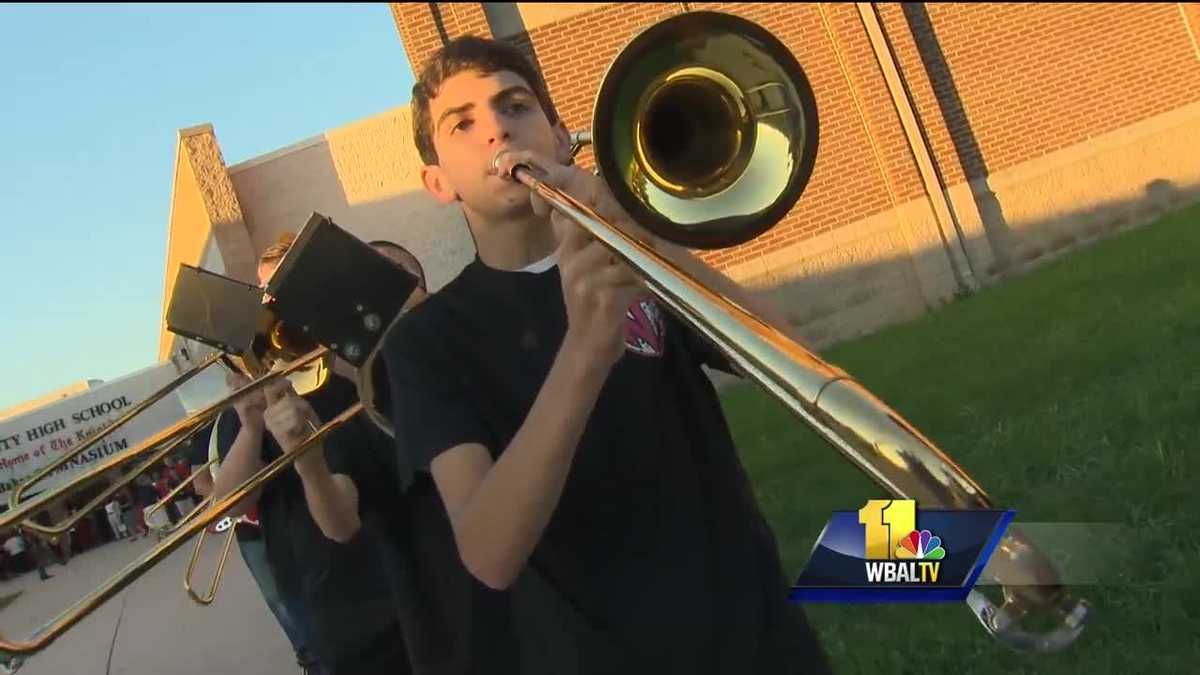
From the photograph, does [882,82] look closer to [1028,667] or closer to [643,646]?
[1028,667]

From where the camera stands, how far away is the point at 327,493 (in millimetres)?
2801

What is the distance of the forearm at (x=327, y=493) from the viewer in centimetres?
279

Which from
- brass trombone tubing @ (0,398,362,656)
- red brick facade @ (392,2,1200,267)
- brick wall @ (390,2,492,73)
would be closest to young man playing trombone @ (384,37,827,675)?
brass trombone tubing @ (0,398,362,656)

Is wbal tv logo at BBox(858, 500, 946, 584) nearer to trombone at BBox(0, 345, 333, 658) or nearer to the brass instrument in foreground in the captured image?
the brass instrument in foreground

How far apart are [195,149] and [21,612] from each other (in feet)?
16.2

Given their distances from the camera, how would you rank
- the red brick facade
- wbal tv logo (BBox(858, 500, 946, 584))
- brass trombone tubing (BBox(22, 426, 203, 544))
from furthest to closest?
the red brick facade → brass trombone tubing (BBox(22, 426, 203, 544)) → wbal tv logo (BBox(858, 500, 946, 584))

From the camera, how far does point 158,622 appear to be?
30.1 feet

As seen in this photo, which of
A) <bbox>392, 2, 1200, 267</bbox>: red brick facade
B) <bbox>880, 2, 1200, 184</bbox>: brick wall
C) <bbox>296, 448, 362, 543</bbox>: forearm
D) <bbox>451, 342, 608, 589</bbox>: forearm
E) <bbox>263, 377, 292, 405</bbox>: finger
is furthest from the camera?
<bbox>880, 2, 1200, 184</bbox>: brick wall

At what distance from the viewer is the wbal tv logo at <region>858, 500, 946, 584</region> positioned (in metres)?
1.28

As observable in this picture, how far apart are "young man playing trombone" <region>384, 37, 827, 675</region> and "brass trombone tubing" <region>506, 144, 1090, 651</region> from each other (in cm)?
20

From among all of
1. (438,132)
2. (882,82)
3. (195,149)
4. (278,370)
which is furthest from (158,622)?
(882,82)

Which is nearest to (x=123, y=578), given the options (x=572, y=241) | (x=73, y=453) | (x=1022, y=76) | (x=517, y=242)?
(x=73, y=453)

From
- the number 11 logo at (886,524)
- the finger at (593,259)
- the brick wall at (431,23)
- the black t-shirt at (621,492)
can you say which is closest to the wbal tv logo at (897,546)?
the number 11 logo at (886,524)

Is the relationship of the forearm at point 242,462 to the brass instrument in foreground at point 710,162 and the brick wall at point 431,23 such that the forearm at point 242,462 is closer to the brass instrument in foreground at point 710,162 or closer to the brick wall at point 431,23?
the brass instrument in foreground at point 710,162
